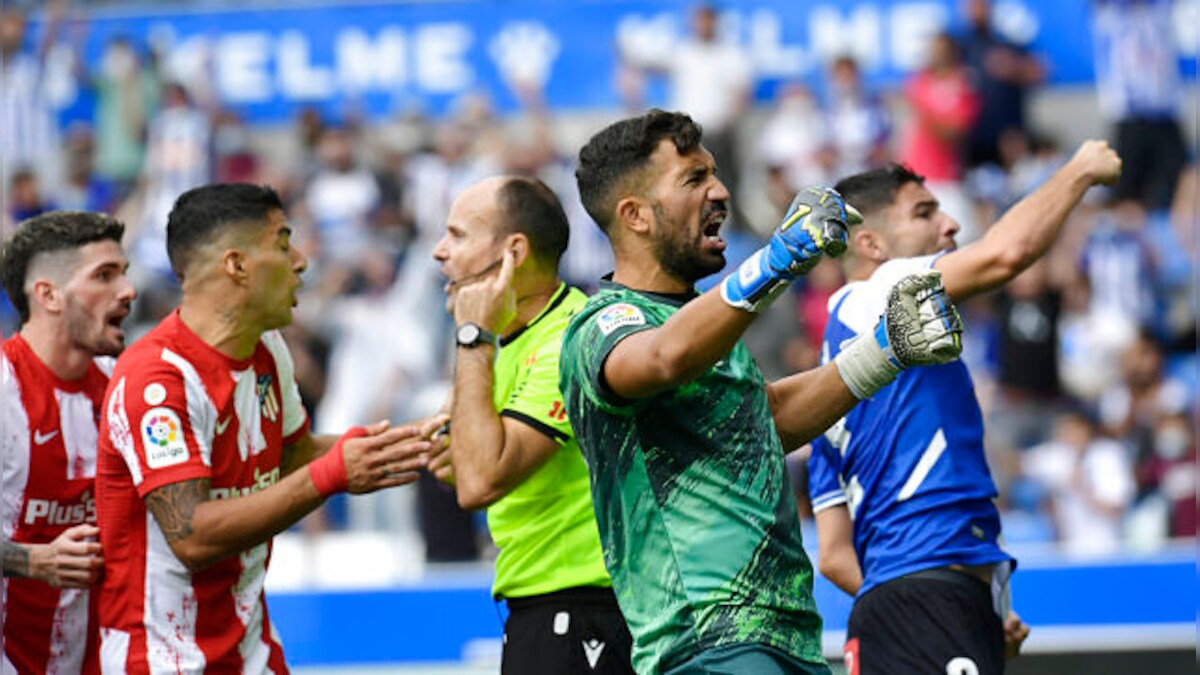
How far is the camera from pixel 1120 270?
15172mm

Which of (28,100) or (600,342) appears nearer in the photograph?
(600,342)

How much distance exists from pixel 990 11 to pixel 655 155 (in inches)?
471

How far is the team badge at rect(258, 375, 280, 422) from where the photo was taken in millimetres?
6473

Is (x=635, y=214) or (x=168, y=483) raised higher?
(x=635, y=214)

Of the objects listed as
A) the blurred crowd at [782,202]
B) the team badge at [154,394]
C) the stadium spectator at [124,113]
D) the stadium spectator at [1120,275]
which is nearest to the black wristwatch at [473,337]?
the team badge at [154,394]

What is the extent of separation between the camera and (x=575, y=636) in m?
6.32

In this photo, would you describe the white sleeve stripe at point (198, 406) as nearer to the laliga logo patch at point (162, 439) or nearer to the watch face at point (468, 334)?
the laliga logo patch at point (162, 439)

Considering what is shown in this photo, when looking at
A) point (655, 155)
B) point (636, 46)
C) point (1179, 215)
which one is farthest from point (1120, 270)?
point (655, 155)

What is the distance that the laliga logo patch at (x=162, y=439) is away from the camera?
5961 millimetres

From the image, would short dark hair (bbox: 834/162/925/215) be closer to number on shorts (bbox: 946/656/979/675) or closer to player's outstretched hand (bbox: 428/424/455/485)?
number on shorts (bbox: 946/656/979/675)

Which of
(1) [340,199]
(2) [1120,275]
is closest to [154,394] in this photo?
(2) [1120,275]

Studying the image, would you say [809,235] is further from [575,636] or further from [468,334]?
[575,636]

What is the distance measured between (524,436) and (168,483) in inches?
46.1

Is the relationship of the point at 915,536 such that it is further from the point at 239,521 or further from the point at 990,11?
the point at 990,11
